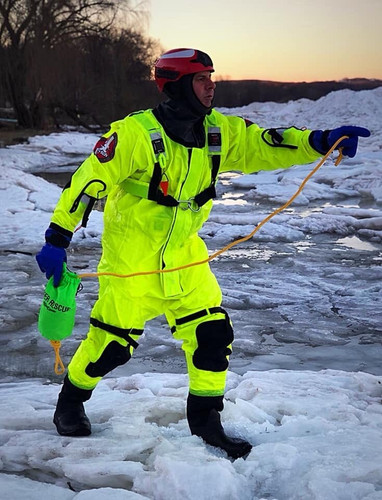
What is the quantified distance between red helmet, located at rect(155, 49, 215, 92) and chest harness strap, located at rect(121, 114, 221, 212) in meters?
0.21

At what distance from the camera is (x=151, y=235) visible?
8.83 ft

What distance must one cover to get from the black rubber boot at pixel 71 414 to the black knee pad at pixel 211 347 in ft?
1.82

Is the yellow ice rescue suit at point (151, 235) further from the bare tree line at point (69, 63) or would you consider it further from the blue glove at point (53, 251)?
the bare tree line at point (69, 63)

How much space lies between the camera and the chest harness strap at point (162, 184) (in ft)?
8.52

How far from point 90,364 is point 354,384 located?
4.94ft

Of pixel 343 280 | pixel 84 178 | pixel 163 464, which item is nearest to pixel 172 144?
pixel 84 178

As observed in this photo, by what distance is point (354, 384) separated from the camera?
3439 millimetres

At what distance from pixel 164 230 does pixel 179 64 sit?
706 mm

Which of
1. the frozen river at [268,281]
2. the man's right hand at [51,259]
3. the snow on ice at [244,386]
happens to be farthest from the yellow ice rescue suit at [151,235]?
the frozen river at [268,281]

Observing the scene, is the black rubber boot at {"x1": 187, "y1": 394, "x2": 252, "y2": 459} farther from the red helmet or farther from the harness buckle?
the red helmet

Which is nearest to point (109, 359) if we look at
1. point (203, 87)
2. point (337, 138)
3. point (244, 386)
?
point (244, 386)

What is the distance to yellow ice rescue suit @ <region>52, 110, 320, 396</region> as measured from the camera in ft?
8.43

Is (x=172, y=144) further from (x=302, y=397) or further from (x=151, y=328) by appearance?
(x=151, y=328)

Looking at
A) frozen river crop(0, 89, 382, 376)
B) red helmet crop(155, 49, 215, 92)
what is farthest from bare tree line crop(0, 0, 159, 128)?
red helmet crop(155, 49, 215, 92)
